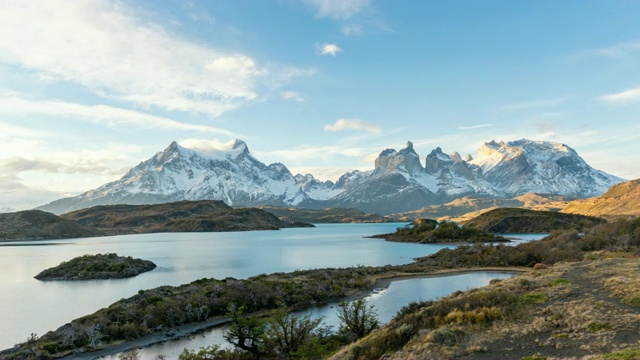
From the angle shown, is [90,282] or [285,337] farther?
[90,282]

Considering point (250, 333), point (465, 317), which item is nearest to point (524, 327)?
point (465, 317)

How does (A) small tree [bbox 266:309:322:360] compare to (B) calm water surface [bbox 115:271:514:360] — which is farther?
(B) calm water surface [bbox 115:271:514:360]

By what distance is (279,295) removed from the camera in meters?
59.4

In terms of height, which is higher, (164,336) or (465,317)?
(465,317)

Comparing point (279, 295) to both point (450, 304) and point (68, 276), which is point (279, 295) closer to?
point (450, 304)

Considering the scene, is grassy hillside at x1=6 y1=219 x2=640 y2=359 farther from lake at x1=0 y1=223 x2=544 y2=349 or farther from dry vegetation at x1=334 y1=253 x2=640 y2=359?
lake at x1=0 y1=223 x2=544 y2=349

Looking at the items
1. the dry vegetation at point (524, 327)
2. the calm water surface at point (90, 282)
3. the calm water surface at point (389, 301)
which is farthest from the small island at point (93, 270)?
the dry vegetation at point (524, 327)

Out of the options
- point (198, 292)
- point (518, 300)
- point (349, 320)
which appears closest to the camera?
point (518, 300)

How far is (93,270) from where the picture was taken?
305 ft

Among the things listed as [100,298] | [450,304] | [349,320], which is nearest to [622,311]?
[450,304]

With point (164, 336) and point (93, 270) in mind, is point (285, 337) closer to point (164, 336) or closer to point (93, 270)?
point (164, 336)

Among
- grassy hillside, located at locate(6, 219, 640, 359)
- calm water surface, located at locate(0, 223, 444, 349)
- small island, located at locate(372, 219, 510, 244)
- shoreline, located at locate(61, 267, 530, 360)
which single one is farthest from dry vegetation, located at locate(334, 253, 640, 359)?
small island, located at locate(372, 219, 510, 244)

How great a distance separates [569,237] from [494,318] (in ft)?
305

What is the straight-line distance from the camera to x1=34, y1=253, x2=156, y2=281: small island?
90000mm
